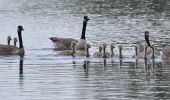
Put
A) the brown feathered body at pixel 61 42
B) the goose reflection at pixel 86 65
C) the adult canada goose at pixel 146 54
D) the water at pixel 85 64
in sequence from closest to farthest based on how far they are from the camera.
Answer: the water at pixel 85 64 → the goose reflection at pixel 86 65 → the adult canada goose at pixel 146 54 → the brown feathered body at pixel 61 42

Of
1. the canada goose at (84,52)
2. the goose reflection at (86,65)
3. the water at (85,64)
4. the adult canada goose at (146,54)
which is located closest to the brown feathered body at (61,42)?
the water at (85,64)

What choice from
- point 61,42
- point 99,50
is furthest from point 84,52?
point 61,42

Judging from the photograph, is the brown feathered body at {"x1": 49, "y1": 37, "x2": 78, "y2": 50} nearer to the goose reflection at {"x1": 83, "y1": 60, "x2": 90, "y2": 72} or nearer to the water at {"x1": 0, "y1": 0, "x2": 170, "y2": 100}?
the water at {"x1": 0, "y1": 0, "x2": 170, "y2": 100}

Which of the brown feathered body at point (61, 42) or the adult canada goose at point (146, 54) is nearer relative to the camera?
the adult canada goose at point (146, 54)

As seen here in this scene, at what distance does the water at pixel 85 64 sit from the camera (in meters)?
22.8

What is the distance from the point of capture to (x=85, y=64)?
30.6 metres

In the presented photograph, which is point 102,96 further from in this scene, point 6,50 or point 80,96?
point 6,50

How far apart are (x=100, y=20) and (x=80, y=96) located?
3300 cm

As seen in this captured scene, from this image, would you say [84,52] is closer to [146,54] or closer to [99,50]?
[99,50]

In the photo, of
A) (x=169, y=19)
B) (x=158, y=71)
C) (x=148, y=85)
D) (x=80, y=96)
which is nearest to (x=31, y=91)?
(x=80, y=96)

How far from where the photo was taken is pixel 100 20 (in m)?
54.7

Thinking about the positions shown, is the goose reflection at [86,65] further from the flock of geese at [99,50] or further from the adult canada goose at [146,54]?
the adult canada goose at [146,54]

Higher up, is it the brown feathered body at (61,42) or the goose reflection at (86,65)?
the goose reflection at (86,65)

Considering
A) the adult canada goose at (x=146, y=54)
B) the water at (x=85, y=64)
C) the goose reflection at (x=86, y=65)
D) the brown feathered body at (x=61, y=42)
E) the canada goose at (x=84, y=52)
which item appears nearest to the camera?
the water at (x=85, y=64)
